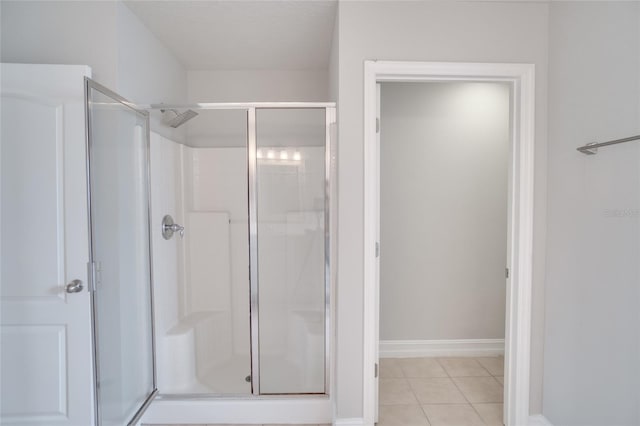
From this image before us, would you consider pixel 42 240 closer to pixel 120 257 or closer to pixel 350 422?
pixel 120 257

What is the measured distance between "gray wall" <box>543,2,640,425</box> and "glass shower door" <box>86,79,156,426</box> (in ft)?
7.59

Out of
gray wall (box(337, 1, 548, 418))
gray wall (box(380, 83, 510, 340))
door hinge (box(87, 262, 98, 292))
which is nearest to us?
door hinge (box(87, 262, 98, 292))

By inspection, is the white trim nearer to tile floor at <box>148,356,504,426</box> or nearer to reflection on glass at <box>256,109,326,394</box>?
reflection on glass at <box>256,109,326,394</box>

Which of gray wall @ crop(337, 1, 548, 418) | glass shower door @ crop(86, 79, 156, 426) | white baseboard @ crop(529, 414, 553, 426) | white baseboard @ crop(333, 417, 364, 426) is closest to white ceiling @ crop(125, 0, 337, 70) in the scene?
gray wall @ crop(337, 1, 548, 418)

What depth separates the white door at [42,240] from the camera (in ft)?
5.22

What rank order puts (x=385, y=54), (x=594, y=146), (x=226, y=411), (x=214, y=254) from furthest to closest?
(x=214, y=254) → (x=226, y=411) → (x=385, y=54) → (x=594, y=146)

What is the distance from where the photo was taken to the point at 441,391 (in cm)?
249

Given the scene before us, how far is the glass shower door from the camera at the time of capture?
1.62 meters

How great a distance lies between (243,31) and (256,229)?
1.34m

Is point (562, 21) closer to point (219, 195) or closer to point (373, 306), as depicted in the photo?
A: point (373, 306)

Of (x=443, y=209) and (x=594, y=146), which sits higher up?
(x=594, y=146)

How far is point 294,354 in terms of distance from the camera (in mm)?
2273

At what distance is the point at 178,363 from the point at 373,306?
4.54ft

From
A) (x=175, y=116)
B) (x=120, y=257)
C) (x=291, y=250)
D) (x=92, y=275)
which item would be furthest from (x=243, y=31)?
(x=92, y=275)
